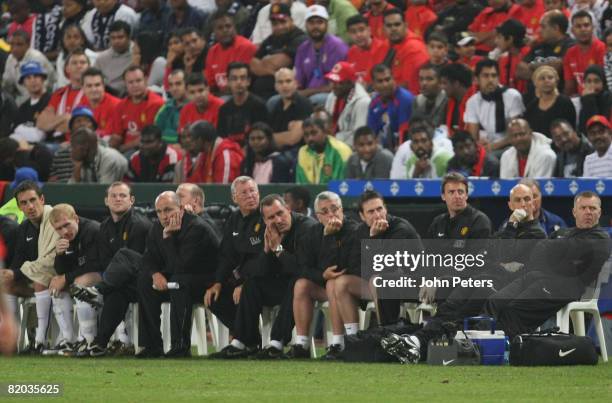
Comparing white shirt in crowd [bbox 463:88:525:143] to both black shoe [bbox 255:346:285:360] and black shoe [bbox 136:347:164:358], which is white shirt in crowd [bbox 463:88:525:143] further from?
black shoe [bbox 136:347:164:358]

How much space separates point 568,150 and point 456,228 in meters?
2.77

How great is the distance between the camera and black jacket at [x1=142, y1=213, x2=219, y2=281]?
14.1m

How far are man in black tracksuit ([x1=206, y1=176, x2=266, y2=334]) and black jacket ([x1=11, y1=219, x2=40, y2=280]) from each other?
86.5 inches

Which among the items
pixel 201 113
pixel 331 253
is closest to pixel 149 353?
pixel 331 253

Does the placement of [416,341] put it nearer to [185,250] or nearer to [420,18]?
[185,250]

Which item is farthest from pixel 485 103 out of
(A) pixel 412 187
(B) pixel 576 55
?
(A) pixel 412 187

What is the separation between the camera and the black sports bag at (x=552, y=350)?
1181 cm

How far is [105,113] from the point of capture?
1992cm

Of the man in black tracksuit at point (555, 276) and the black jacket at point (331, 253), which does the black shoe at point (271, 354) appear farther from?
the man in black tracksuit at point (555, 276)

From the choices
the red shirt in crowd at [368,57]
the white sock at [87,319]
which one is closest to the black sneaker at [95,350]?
the white sock at [87,319]

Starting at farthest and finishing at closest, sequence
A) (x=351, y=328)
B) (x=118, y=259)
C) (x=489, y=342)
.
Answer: (x=118, y=259) → (x=351, y=328) → (x=489, y=342)

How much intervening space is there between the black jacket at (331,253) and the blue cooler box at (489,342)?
1.45 meters

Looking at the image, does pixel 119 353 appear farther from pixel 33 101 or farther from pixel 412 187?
pixel 33 101

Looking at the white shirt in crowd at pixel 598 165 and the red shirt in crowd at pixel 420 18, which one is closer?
the white shirt in crowd at pixel 598 165
